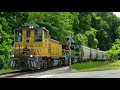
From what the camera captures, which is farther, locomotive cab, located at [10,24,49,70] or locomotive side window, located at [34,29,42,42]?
locomotive side window, located at [34,29,42,42]

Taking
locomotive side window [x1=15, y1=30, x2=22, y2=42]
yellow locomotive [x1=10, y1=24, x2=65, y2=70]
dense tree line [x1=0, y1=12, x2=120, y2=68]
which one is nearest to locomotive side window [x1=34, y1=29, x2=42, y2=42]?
yellow locomotive [x1=10, y1=24, x2=65, y2=70]

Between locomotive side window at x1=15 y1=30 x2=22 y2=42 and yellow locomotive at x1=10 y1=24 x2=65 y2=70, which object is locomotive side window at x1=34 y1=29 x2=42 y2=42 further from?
locomotive side window at x1=15 y1=30 x2=22 y2=42

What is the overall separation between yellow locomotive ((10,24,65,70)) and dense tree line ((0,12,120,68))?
10.6ft

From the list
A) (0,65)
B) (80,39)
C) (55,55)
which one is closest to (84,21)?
(80,39)

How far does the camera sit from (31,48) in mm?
24234

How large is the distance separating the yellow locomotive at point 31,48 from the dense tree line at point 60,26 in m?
3.22

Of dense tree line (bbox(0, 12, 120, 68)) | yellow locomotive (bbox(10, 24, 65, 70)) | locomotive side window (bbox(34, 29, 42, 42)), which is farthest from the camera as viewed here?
dense tree line (bbox(0, 12, 120, 68))

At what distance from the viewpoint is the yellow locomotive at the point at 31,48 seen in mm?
23859

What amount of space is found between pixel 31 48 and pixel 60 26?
6993 millimetres

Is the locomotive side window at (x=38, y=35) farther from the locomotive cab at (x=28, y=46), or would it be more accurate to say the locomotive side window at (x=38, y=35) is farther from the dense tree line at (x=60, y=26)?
the dense tree line at (x=60, y=26)

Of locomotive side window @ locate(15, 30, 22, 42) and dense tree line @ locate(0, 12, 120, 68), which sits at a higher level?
dense tree line @ locate(0, 12, 120, 68)

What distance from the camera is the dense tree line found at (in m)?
29.2

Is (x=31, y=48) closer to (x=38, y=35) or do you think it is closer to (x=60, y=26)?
(x=38, y=35)

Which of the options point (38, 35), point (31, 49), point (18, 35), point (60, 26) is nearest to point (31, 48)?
point (31, 49)
